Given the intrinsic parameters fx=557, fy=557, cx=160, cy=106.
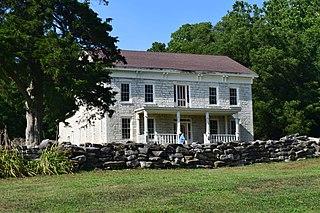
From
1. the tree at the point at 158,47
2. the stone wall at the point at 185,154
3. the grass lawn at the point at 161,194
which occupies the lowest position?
the grass lawn at the point at 161,194

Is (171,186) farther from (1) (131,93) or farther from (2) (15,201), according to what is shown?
(1) (131,93)

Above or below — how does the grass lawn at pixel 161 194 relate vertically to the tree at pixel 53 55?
below

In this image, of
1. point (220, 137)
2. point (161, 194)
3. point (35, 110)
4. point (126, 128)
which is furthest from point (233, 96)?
point (161, 194)

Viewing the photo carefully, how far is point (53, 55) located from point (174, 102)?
1693 cm

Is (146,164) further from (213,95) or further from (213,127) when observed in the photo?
(213,95)

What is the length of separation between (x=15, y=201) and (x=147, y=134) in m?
23.0

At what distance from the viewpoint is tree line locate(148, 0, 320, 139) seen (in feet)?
137

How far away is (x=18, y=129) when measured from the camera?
38.8 metres

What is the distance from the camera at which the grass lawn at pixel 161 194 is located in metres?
9.62

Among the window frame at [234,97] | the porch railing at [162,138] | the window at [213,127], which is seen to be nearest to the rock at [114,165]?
the porch railing at [162,138]

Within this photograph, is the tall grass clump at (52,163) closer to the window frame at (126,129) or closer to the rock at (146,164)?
the rock at (146,164)

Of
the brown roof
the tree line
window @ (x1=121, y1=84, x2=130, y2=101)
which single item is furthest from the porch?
the tree line

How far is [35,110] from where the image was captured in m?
22.7

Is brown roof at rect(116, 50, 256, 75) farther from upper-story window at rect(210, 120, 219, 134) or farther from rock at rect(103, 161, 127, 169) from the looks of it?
rock at rect(103, 161, 127, 169)
